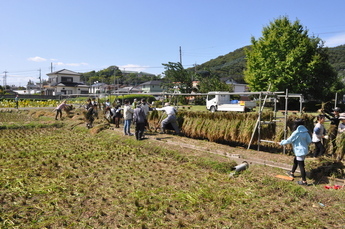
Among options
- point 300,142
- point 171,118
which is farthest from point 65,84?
point 300,142

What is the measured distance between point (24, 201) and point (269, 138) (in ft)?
23.5

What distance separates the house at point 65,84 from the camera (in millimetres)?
55406

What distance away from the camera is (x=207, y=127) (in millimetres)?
10219

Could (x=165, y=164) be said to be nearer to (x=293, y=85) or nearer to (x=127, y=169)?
(x=127, y=169)

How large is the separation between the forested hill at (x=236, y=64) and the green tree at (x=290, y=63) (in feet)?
112

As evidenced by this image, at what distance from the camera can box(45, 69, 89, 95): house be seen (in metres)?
55.4

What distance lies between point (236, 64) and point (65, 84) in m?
71.6

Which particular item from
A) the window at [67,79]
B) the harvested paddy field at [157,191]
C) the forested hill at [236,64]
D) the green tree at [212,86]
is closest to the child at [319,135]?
the harvested paddy field at [157,191]

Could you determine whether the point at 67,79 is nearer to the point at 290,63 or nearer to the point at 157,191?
the point at 290,63

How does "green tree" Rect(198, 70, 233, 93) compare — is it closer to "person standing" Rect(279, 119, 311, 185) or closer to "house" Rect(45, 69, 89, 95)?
"person standing" Rect(279, 119, 311, 185)

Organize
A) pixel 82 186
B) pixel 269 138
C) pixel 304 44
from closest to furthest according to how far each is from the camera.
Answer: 1. pixel 82 186
2. pixel 269 138
3. pixel 304 44

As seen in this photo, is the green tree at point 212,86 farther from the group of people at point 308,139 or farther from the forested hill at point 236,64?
the forested hill at point 236,64

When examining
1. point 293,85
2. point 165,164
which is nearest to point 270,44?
point 293,85

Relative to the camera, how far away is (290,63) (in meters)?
26.0
